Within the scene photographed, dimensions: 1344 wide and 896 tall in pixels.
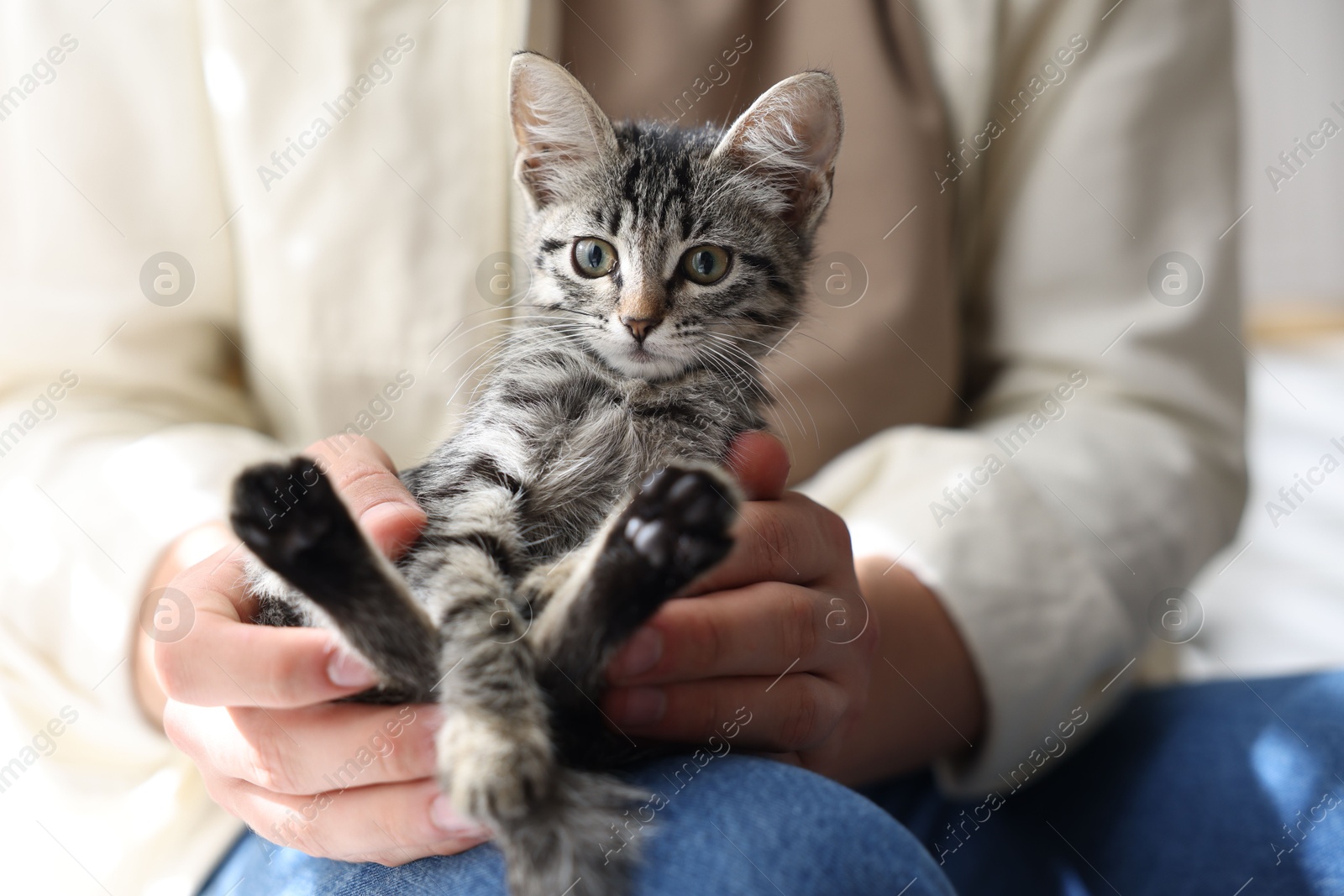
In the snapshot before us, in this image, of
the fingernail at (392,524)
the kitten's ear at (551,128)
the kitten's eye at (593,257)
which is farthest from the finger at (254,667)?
the kitten's ear at (551,128)

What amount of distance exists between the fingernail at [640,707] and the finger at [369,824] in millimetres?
149

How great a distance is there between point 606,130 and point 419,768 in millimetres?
730

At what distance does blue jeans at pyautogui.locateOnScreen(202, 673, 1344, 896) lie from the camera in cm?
69

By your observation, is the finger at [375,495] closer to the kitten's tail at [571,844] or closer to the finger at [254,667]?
the finger at [254,667]

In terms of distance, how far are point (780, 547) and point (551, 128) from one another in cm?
56

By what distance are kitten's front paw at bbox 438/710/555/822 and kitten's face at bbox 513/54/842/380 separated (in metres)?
0.43

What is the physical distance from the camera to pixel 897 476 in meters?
1.32

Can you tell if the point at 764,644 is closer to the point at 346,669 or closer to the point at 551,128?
the point at 346,669

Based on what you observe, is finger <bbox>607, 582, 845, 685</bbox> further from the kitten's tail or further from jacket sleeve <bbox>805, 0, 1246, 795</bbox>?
jacket sleeve <bbox>805, 0, 1246, 795</bbox>

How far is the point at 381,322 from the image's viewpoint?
1.29m

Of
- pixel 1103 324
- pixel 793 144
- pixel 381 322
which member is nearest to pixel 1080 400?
pixel 1103 324

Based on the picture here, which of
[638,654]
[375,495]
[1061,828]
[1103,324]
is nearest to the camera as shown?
[638,654]

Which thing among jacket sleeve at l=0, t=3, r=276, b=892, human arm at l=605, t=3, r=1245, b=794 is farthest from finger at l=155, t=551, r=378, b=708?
human arm at l=605, t=3, r=1245, b=794

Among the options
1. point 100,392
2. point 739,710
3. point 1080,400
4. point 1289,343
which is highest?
point 100,392
